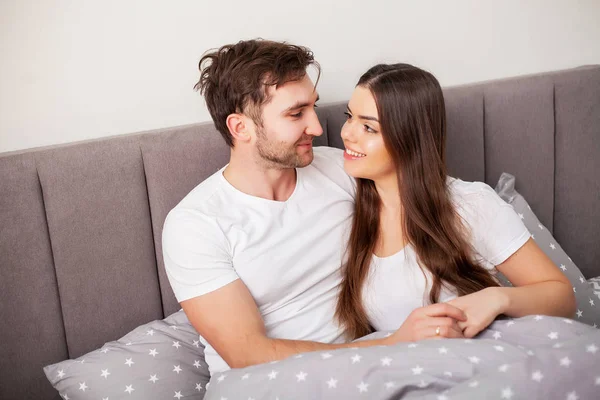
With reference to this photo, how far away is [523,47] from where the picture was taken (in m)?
2.21

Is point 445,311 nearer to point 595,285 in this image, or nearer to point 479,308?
point 479,308

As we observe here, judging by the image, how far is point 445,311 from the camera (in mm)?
1254

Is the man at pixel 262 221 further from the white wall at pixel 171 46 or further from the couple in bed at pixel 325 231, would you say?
the white wall at pixel 171 46

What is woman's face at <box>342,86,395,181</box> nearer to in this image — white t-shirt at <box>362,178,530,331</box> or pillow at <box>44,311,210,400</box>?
white t-shirt at <box>362,178,530,331</box>

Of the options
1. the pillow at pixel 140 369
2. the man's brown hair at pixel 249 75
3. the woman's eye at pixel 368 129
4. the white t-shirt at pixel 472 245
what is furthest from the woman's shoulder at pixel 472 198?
the pillow at pixel 140 369

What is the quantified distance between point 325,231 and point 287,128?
28 centimetres

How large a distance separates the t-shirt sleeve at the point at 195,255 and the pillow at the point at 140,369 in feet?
0.52

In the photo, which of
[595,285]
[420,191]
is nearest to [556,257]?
[595,285]

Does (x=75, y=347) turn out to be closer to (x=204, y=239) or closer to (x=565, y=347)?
(x=204, y=239)

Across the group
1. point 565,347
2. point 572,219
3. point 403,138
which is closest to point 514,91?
point 572,219

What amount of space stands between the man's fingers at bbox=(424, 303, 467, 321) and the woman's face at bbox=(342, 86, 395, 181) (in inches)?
14.6

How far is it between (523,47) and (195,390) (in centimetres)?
167

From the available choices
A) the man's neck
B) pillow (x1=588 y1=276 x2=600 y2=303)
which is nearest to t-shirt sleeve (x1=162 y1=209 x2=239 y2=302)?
the man's neck

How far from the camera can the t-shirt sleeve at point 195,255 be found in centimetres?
136
